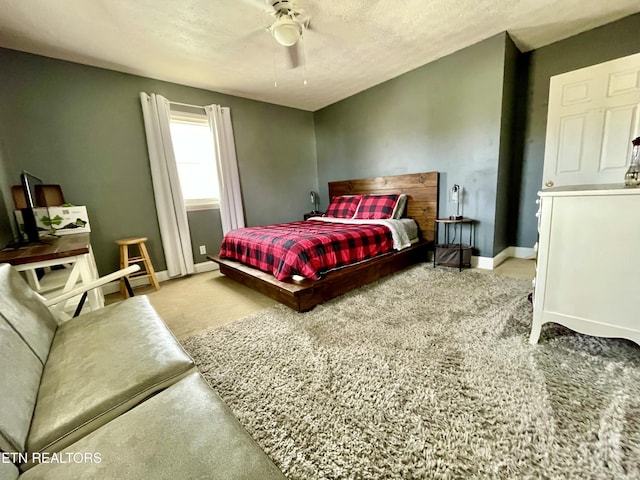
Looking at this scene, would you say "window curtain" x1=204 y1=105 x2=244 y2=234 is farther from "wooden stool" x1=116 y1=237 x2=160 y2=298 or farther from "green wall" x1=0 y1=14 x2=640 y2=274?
"wooden stool" x1=116 y1=237 x2=160 y2=298

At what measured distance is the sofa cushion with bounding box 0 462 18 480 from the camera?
1.81ft

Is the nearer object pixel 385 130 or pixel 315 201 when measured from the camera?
pixel 385 130

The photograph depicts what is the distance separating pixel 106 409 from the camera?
80 cm

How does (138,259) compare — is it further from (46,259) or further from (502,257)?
(502,257)

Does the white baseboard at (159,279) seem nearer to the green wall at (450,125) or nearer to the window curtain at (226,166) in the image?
the window curtain at (226,166)

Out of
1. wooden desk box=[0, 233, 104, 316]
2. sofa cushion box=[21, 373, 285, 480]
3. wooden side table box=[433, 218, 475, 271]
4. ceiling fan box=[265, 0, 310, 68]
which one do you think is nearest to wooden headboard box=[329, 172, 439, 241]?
wooden side table box=[433, 218, 475, 271]

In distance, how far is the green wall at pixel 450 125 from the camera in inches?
112

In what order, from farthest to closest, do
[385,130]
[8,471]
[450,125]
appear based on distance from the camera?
[385,130]
[450,125]
[8,471]

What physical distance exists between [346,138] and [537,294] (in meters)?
3.57

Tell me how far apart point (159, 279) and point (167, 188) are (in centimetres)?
117

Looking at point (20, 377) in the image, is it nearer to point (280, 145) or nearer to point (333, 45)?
point (333, 45)

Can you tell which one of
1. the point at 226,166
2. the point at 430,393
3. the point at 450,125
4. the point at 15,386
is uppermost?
the point at 450,125

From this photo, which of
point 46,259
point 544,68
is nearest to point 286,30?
point 46,259

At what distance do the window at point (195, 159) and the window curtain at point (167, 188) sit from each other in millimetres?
155
